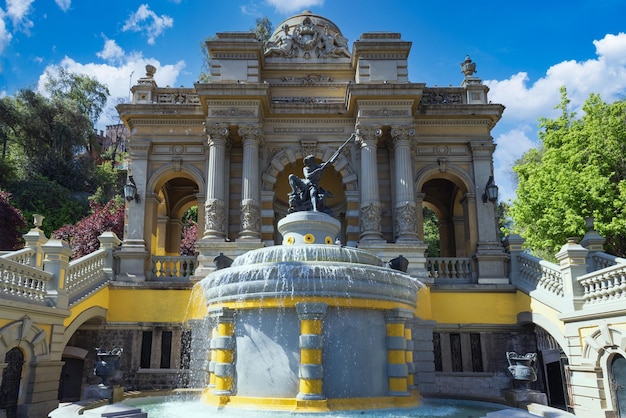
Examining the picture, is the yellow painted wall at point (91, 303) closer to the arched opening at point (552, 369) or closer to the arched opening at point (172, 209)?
the arched opening at point (172, 209)

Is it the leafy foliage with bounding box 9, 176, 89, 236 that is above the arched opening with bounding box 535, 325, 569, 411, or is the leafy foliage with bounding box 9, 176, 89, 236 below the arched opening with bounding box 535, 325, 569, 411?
above

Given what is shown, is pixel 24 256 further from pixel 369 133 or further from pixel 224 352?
pixel 369 133

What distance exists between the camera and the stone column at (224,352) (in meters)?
10.3

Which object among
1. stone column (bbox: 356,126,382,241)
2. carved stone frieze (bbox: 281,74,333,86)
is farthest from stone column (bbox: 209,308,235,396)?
carved stone frieze (bbox: 281,74,333,86)

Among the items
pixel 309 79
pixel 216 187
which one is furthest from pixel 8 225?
pixel 309 79

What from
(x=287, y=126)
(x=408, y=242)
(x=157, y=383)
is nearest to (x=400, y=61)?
(x=287, y=126)

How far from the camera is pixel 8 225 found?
2889 cm

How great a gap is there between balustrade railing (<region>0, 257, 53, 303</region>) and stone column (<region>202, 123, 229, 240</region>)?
243 inches

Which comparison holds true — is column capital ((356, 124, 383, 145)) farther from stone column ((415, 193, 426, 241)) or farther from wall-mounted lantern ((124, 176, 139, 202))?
wall-mounted lantern ((124, 176, 139, 202))

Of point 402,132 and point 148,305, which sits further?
point 402,132

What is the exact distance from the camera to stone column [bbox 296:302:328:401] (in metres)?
9.61

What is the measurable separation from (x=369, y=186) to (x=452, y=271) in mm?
4497

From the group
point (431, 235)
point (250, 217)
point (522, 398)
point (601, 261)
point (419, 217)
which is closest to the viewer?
point (522, 398)

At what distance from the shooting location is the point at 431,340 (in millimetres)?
17062
